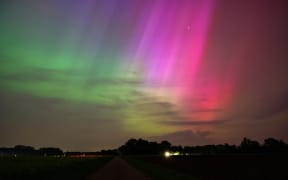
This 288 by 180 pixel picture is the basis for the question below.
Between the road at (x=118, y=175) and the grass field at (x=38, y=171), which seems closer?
the grass field at (x=38, y=171)

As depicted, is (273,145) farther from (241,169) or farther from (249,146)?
(241,169)

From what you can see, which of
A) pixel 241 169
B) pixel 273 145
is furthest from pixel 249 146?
pixel 241 169

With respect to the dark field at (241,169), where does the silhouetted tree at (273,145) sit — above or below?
above

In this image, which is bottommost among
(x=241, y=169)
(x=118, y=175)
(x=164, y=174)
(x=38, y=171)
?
(x=118, y=175)

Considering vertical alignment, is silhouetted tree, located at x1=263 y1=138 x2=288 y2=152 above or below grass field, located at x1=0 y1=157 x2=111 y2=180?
above

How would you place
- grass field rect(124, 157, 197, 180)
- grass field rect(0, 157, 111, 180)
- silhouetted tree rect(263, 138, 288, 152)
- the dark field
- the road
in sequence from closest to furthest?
1. grass field rect(0, 157, 111, 180)
2. the dark field
3. the road
4. grass field rect(124, 157, 197, 180)
5. silhouetted tree rect(263, 138, 288, 152)

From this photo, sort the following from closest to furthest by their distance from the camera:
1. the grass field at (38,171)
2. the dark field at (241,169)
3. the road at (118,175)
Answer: the grass field at (38,171) < the dark field at (241,169) < the road at (118,175)

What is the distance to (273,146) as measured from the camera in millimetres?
149875

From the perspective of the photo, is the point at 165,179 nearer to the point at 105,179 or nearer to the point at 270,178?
the point at 105,179

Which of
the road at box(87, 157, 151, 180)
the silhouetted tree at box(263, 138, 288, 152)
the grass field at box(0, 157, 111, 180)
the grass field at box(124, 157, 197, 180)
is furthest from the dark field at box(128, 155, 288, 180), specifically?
the silhouetted tree at box(263, 138, 288, 152)

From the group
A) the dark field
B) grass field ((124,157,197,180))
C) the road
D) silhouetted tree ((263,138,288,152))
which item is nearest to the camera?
the dark field

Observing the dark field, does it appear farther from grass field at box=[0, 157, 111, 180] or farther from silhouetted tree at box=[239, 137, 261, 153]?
silhouetted tree at box=[239, 137, 261, 153]

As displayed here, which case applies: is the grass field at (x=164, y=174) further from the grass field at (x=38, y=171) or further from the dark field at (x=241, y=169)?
the grass field at (x=38, y=171)

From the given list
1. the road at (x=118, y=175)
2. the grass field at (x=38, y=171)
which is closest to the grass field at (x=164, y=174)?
the road at (x=118, y=175)
